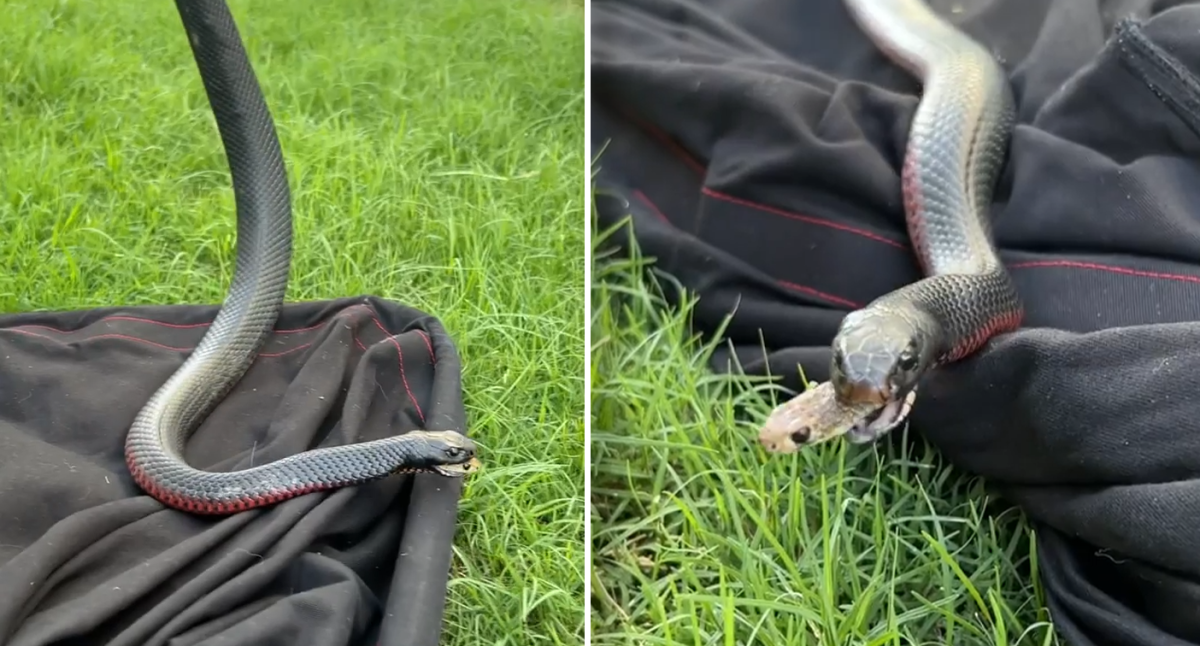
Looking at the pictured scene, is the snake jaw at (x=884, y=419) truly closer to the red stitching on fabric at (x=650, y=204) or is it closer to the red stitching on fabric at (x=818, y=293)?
the red stitching on fabric at (x=818, y=293)

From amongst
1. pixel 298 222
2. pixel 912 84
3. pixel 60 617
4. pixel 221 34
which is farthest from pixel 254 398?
pixel 912 84

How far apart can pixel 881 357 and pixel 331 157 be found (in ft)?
2.81

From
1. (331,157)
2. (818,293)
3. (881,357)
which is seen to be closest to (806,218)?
(818,293)

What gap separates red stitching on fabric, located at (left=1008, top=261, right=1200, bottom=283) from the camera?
3.31 ft

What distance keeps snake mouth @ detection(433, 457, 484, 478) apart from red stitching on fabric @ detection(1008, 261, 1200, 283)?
668mm

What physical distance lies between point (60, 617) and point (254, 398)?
39cm

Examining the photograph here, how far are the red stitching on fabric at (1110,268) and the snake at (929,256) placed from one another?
4 cm

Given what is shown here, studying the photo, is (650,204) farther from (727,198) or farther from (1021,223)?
(1021,223)

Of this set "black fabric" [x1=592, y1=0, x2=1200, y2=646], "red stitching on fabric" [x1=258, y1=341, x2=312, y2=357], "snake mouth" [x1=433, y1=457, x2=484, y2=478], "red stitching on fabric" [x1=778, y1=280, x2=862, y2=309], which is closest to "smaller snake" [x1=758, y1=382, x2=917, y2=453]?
"black fabric" [x1=592, y1=0, x2=1200, y2=646]

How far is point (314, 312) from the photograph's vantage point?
1.33 m

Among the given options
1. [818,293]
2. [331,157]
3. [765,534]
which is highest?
[331,157]

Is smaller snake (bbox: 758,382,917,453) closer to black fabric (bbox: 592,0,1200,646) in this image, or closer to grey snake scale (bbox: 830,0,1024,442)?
grey snake scale (bbox: 830,0,1024,442)

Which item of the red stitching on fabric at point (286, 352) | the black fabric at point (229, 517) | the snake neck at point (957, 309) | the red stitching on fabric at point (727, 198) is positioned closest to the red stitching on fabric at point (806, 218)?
the red stitching on fabric at point (727, 198)

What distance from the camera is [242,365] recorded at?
128 centimetres
